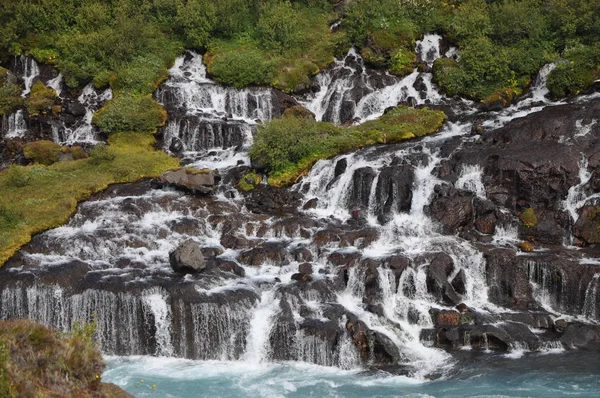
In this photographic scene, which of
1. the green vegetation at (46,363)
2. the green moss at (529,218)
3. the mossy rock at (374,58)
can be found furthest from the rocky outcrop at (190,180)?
the green vegetation at (46,363)

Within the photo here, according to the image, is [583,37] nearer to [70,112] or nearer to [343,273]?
[343,273]

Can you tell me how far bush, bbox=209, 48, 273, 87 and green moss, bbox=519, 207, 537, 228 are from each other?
68.6 feet

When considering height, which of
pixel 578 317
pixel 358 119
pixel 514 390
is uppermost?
pixel 358 119

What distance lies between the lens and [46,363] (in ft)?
38.4

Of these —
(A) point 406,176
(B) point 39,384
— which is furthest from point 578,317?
(B) point 39,384

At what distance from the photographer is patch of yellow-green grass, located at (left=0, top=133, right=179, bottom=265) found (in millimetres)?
27500

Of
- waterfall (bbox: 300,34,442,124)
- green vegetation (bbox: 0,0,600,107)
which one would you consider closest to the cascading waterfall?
green vegetation (bbox: 0,0,600,107)

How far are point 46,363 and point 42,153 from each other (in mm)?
26553

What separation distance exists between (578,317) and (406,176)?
10.6 m

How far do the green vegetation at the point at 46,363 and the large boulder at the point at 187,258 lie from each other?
11.5 metres

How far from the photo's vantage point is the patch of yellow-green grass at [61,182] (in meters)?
27.5

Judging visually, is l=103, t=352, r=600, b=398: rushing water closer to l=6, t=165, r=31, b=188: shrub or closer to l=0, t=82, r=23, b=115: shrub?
l=6, t=165, r=31, b=188: shrub

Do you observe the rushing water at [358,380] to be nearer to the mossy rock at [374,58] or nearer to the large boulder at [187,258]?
the large boulder at [187,258]

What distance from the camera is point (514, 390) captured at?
19141 mm
